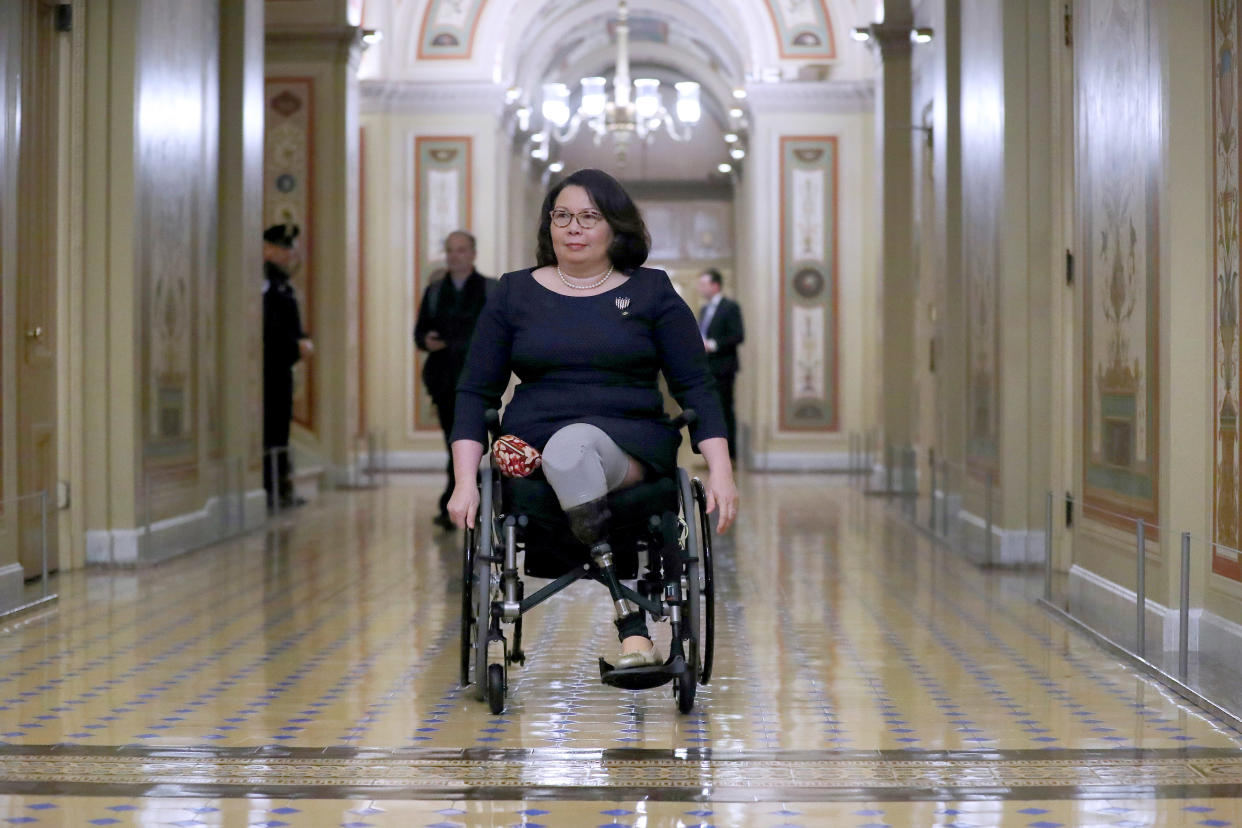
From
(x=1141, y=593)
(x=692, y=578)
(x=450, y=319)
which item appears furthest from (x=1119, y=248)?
(x=450, y=319)

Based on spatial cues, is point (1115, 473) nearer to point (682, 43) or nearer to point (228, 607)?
point (228, 607)

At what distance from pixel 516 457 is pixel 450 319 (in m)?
4.56

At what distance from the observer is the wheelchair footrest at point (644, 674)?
3.81 metres

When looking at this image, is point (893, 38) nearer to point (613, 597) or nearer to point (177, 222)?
point (177, 222)

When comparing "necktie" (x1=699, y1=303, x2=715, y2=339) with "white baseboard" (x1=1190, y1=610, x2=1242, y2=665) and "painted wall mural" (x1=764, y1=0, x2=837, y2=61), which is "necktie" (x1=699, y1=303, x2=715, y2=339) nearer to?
"painted wall mural" (x1=764, y1=0, x2=837, y2=61)

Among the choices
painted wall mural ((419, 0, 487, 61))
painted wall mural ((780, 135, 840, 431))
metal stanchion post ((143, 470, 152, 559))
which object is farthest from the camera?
painted wall mural ((419, 0, 487, 61))

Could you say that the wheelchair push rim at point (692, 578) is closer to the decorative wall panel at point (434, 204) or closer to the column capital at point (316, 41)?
the column capital at point (316, 41)

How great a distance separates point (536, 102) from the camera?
22.1 metres

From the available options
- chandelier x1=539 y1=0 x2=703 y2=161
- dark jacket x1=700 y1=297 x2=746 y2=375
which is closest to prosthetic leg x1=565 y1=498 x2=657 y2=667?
dark jacket x1=700 y1=297 x2=746 y2=375

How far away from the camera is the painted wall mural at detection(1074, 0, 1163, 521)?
5.11 metres

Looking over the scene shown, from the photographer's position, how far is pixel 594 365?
398 centimetres

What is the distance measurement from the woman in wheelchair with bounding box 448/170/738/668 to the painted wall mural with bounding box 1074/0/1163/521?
5.77 feet

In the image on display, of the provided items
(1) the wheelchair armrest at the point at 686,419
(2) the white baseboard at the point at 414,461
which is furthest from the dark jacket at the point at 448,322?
(2) the white baseboard at the point at 414,461

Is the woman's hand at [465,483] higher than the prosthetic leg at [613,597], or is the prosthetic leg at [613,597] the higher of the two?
the woman's hand at [465,483]
